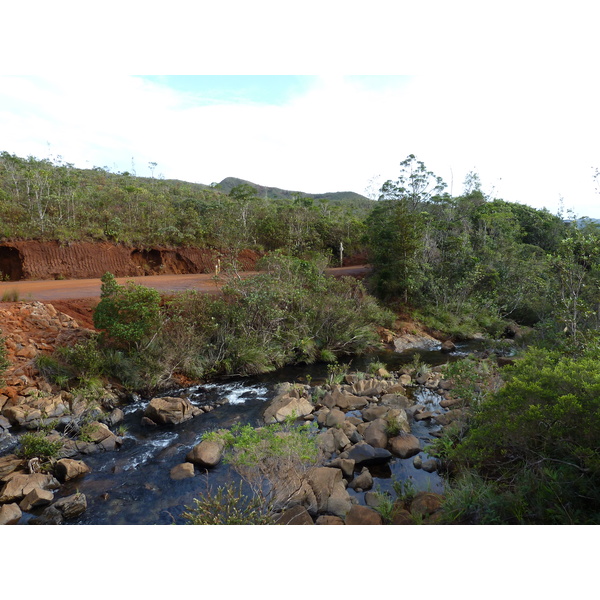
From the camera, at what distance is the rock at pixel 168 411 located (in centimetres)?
838

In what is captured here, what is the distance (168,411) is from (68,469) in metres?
2.40

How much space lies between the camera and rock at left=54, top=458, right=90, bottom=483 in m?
6.25

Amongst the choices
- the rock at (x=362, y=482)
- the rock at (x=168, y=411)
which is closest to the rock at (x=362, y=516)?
the rock at (x=362, y=482)

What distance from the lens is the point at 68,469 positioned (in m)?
6.28

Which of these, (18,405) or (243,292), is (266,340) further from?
(18,405)

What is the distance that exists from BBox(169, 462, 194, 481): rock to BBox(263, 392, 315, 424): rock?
2.11 meters

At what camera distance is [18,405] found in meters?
8.30

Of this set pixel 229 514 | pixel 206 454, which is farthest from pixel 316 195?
pixel 229 514

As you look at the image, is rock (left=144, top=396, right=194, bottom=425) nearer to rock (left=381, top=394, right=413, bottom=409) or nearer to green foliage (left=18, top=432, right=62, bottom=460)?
green foliage (left=18, top=432, right=62, bottom=460)

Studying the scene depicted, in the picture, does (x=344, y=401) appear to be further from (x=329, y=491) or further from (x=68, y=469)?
(x=68, y=469)

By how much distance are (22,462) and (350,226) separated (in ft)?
70.5

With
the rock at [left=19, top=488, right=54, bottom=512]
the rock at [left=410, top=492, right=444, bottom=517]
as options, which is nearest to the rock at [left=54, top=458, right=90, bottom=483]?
the rock at [left=19, top=488, right=54, bottom=512]

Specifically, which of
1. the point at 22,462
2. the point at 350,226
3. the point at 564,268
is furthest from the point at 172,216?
the point at 564,268

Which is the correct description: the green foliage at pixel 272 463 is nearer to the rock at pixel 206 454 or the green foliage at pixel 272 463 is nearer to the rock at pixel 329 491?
the rock at pixel 329 491
